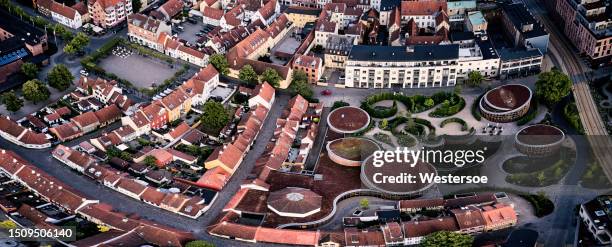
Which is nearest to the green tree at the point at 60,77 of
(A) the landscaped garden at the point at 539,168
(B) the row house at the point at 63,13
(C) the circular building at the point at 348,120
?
(B) the row house at the point at 63,13

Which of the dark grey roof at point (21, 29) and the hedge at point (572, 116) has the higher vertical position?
the dark grey roof at point (21, 29)

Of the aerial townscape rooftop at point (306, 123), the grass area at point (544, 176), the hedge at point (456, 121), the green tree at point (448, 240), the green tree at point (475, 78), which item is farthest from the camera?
the green tree at point (475, 78)

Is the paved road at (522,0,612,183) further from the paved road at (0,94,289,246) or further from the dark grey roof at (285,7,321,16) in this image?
the paved road at (0,94,289,246)

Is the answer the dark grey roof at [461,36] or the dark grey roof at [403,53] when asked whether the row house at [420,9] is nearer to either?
the dark grey roof at [461,36]

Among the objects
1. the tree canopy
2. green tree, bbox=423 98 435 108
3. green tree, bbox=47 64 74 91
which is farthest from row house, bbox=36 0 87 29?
green tree, bbox=423 98 435 108

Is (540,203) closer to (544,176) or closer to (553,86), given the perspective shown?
(544,176)

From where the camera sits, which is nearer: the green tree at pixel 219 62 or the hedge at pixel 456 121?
the hedge at pixel 456 121

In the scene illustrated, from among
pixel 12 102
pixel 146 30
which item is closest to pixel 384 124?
pixel 146 30
